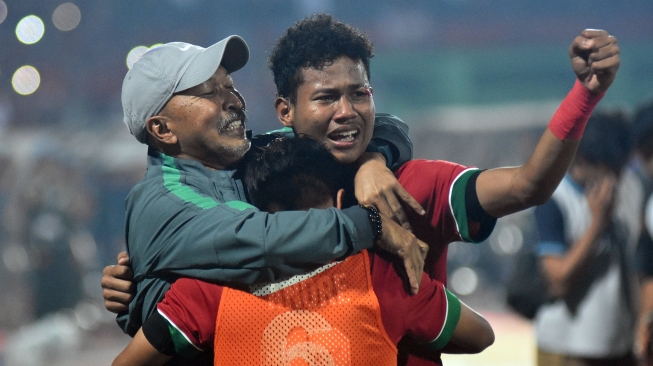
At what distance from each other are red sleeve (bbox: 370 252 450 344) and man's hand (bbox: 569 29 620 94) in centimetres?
56

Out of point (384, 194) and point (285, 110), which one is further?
point (285, 110)

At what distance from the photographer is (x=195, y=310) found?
1646 mm

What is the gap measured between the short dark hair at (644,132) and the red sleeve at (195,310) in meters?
2.56

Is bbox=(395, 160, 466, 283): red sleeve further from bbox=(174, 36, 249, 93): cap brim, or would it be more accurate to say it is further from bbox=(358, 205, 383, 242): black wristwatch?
bbox=(174, 36, 249, 93): cap brim

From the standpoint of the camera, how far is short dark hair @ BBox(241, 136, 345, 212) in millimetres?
1765

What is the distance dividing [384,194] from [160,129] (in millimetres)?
646

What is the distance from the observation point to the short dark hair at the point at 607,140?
322 cm

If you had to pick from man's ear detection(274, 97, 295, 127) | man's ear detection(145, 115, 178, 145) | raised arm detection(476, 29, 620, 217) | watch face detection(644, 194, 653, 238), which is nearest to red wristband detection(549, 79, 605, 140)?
raised arm detection(476, 29, 620, 217)

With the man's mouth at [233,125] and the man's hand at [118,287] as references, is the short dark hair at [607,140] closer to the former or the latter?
the man's mouth at [233,125]

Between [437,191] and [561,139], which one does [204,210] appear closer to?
[437,191]

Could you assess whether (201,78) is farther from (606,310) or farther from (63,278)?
(63,278)

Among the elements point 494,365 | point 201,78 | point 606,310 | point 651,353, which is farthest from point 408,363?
point 494,365

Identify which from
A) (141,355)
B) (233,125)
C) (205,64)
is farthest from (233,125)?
(141,355)

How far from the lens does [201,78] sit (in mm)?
1977
